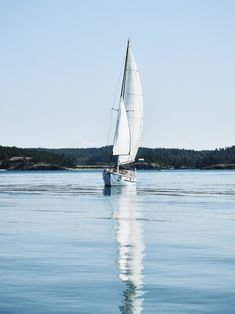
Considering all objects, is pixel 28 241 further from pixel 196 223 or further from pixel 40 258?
pixel 196 223

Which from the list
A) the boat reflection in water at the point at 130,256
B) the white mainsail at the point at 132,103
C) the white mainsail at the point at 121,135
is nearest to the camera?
the boat reflection in water at the point at 130,256

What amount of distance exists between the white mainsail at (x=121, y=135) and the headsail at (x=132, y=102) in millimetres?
1691

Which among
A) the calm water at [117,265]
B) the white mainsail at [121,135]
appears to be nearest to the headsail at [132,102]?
the white mainsail at [121,135]

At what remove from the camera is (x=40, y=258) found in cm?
2823

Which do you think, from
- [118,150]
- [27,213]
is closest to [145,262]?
[27,213]

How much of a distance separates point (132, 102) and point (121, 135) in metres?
6.64

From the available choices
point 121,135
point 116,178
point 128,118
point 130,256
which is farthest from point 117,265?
point 128,118

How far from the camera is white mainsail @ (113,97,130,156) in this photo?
10800cm

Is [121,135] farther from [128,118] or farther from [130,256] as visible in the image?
[130,256]

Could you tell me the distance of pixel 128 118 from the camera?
365 feet

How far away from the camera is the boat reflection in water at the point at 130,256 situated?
64.7 feet

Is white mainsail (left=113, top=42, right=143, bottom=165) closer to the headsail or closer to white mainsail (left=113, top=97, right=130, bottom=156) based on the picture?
the headsail

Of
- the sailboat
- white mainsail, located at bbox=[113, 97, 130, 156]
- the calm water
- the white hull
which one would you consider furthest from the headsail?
the calm water

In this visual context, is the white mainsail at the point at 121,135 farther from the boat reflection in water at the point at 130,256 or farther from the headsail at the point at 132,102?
the boat reflection in water at the point at 130,256
